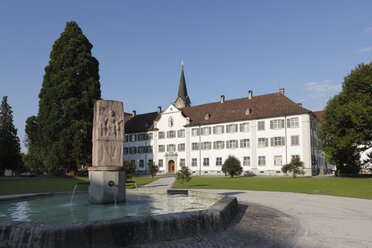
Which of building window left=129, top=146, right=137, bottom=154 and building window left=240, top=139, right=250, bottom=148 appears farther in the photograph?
building window left=129, top=146, right=137, bottom=154

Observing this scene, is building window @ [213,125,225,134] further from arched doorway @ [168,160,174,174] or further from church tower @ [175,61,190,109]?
church tower @ [175,61,190,109]

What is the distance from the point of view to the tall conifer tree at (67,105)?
36031 millimetres

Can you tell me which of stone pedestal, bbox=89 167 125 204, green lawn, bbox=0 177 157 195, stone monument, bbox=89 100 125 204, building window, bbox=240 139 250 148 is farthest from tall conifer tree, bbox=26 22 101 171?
stone pedestal, bbox=89 167 125 204

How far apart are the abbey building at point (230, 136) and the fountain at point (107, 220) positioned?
30.2 meters

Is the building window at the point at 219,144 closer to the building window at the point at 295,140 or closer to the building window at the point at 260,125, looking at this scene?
the building window at the point at 260,125

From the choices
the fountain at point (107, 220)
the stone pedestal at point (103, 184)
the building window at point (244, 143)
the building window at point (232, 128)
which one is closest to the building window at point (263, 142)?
the building window at point (244, 143)

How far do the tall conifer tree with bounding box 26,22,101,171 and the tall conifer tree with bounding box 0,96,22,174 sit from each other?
17576mm

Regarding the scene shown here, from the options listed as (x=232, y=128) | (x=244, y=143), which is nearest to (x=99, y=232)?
(x=244, y=143)

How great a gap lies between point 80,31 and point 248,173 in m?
31.2

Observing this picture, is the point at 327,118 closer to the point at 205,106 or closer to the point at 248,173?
the point at 248,173

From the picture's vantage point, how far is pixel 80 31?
4081 centimetres

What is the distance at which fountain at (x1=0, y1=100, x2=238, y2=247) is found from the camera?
5.27 m

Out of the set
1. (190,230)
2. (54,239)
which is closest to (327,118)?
(190,230)

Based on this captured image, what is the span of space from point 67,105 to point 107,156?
28.8 m
